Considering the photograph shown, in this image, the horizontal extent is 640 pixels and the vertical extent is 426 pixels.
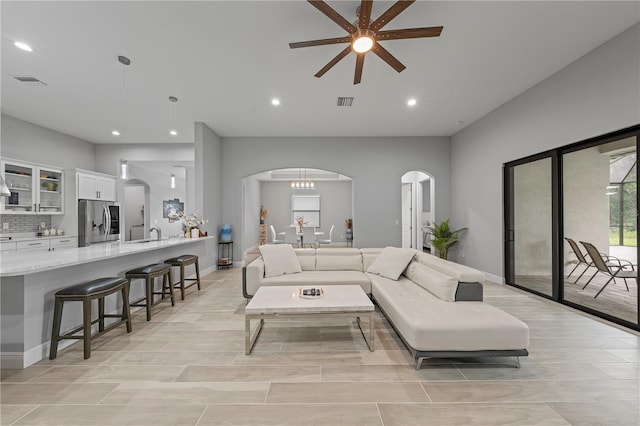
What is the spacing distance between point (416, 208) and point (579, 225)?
5528 millimetres

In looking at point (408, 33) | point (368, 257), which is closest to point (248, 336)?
point (368, 257)

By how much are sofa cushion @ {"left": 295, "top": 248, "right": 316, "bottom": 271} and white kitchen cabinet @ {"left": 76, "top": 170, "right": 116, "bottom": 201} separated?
17.7 feet

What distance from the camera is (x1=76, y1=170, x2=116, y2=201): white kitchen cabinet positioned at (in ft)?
21.0

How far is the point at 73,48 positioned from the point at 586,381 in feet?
19.3

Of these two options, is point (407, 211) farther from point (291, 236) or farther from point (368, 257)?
point (368, 257)

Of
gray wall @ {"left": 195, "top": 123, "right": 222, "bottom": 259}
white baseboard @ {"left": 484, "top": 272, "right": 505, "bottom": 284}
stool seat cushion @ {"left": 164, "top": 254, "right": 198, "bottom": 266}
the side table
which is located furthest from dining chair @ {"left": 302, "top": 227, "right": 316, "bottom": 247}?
white baseboard @ {"left": 484, "top": 272, "right": 505, "bottom": 284}

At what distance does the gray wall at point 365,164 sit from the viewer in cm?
702

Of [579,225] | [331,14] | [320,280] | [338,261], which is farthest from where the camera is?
[338,261]

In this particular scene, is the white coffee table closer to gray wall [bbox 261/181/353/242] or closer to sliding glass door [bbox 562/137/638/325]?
sliding glass door [bbox 562/137/638/325]

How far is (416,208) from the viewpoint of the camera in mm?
9430

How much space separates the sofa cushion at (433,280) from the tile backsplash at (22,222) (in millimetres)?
7179

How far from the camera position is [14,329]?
2.36m

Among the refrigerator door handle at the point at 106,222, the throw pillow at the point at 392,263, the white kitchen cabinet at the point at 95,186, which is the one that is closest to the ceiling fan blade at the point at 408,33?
the throw pillow at the point at 392,263

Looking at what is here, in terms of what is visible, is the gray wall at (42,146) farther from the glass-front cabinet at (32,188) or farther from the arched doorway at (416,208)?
the arched doorway at (416,208)
